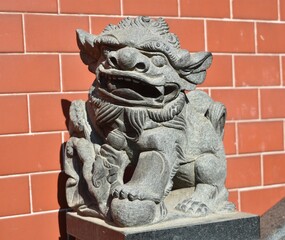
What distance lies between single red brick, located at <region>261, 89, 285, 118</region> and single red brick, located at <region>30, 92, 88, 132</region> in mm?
872

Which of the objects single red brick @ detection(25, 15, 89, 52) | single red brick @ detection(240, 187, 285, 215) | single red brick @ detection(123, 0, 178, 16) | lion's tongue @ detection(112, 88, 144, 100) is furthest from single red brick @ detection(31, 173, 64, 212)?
single red brick @ detection(240, 187, 285, 215)

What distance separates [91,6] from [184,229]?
0.96m

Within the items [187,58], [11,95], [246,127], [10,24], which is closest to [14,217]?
[11,95]

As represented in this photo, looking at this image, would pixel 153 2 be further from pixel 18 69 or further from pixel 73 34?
pixel 18 69

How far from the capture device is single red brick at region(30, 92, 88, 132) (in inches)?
89.4

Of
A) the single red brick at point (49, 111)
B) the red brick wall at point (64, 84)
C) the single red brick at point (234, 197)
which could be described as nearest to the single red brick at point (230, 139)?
the red brick wall at point (64, 84)

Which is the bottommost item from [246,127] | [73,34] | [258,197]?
[258,197]

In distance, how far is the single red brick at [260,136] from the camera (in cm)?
268

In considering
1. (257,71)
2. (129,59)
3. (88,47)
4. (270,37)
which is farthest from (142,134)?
(270,37)

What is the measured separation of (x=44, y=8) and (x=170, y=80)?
645 millimetres

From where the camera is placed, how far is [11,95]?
87.9 inches

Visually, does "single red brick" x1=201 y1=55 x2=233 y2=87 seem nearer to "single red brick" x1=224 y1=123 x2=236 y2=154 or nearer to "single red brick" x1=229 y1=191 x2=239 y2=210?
"single red brick" x1=224 y1=123 x2=236 y2=154

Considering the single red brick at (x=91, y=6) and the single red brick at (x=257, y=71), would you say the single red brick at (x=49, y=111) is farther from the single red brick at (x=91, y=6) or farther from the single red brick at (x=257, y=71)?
the single red brick at (x=257, y=71)

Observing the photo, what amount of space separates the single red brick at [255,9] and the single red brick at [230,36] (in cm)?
4
